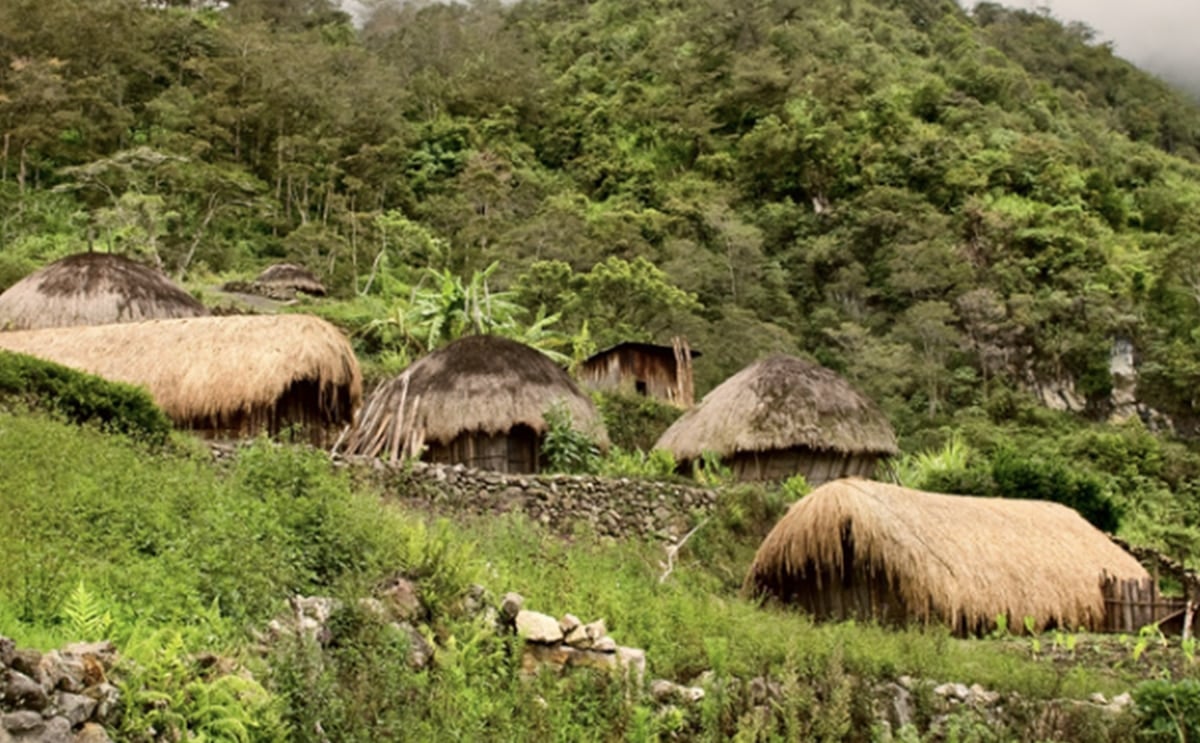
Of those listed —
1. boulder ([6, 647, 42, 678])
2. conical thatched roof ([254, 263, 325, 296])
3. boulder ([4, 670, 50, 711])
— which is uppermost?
conical thatched roof ([254, 263, 325, 296])

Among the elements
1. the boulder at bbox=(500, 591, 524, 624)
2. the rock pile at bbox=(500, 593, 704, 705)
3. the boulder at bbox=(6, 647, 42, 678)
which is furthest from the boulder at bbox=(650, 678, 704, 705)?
the boulder at bbox=(6, 647, 42, 678)

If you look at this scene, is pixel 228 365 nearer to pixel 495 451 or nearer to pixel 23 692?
pixel 495 451

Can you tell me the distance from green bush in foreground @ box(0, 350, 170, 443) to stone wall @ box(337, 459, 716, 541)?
95.2 inches

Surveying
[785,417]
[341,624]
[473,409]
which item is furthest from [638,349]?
[341,624]

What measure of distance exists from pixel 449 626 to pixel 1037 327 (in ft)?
116

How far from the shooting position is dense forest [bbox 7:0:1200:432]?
3544 cm

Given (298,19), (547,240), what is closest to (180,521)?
(547,240)

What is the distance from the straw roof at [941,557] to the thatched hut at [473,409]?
15.4 feet

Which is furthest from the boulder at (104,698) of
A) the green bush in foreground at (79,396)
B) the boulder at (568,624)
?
the green bush in foreground at (79,396)

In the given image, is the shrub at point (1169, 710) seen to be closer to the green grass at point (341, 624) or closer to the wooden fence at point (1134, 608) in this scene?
the green grass at point (341, 624)

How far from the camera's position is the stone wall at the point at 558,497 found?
1480cm

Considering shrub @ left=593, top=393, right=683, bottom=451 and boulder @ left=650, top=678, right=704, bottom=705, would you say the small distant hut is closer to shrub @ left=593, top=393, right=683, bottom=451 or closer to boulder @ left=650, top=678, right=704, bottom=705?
shrub @ left=593, top=393, right=683, bottom=451

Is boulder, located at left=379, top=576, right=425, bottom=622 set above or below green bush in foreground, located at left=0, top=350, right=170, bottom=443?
below

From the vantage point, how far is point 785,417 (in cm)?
1956
